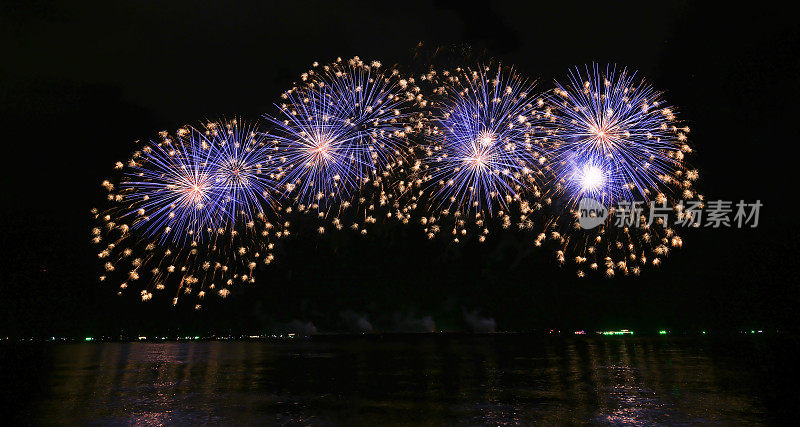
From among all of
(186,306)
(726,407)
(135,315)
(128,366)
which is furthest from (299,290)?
(726,407)

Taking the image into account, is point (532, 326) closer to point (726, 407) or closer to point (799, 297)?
point (799, 297)

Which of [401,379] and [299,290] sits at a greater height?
[299,290]

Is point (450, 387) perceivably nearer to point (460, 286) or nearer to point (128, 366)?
point (128, 366)

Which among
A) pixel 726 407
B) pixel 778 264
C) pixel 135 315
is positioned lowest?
pixel 726 407

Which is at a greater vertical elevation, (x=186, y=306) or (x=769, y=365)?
(x=186, y=306)

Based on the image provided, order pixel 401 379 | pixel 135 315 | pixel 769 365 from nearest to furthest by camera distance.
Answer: pixel 401 379 → pixel 769 365 → pixel 135 315

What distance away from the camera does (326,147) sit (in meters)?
21.3

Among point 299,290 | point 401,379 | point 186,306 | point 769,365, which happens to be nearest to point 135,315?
point 186,306

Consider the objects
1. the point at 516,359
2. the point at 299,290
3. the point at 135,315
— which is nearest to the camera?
the point at 516,359

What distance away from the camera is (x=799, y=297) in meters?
43.9

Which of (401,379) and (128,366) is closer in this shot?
(401,379)

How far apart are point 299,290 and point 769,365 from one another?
175 feet

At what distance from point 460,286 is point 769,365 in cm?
4794

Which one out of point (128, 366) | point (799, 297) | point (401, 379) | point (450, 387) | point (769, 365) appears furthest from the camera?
point (799, 297)
